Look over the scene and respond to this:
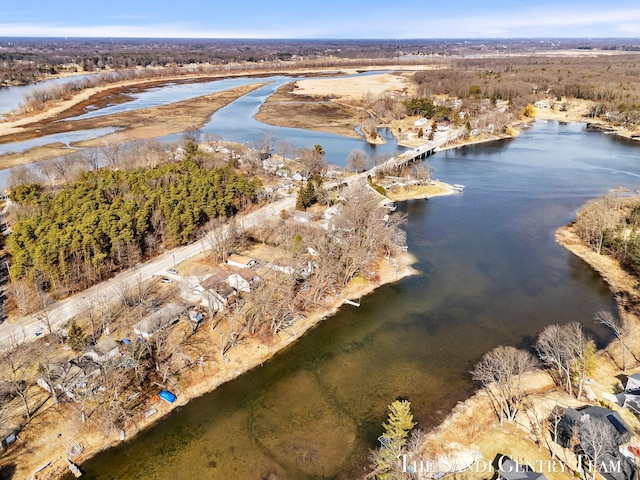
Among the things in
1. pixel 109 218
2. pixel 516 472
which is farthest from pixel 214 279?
pixel 516 472

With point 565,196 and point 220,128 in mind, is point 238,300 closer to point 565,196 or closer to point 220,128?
point 565,196

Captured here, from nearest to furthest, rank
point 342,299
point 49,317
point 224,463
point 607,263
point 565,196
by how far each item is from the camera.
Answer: point 224,463 < point 49,317 < point 342,299 < point 607,263 < point 565,196

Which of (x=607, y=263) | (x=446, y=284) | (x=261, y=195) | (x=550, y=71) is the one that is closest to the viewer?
(x=446, y=284)

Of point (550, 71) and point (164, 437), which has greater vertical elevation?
point (550, 71)

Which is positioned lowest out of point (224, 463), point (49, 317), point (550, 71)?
point (224, 463)

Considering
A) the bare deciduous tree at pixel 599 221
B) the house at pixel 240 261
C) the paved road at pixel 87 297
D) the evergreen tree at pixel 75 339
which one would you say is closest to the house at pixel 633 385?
the bare deciduous tree at pixel 599 221

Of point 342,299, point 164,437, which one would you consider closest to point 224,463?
point 164,437

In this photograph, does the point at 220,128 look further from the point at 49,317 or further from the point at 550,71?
the point at 550,71

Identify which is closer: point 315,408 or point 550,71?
point 315,408
